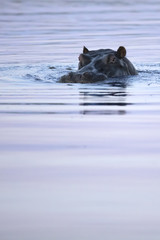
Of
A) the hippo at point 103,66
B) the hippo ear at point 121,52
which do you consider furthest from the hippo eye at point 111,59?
the hippo ear at point 121,52

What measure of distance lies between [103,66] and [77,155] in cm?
696

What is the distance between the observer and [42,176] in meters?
6.36

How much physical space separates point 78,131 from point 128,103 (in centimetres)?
238

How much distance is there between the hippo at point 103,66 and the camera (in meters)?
13.3

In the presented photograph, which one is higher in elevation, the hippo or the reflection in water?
the hippo

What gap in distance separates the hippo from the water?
265 mm

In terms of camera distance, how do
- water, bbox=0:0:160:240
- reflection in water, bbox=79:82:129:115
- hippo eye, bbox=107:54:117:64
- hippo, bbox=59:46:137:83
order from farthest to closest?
hippo eye, bbox=107:54:117:64, hippo, bbox=59:46:137:83, reflection in water, bbox=79:82:129:115, water, bbox=0:0:160:240

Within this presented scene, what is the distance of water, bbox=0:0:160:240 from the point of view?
5.25 metres

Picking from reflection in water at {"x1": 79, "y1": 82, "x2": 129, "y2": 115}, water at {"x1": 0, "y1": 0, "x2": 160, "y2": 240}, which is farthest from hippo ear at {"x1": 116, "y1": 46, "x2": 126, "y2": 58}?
reflection in water at {"x1": 79, "y1": 82, "x2": 129, "y2": 115}

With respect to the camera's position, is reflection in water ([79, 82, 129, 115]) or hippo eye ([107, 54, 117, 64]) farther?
hippo eye ([107, 54, 117, 64])

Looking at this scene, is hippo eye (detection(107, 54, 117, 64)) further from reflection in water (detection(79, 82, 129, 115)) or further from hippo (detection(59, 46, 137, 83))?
reflection in water (detection(79, 82, 129, 115))

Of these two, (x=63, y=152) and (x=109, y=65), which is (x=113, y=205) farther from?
(x=109, y=65)

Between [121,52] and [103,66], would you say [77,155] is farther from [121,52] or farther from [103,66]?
[121,52]

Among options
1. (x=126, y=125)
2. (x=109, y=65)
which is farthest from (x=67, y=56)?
(x=126, y=125)
